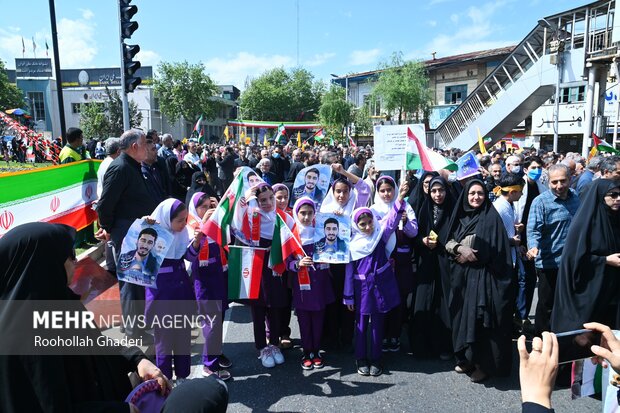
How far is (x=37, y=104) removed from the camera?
53.5 metres

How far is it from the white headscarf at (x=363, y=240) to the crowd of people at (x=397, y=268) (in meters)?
0.01

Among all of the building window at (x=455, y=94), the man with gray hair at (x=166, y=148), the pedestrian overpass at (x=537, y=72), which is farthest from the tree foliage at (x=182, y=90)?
the man with gray hair at (x=166, y=148)

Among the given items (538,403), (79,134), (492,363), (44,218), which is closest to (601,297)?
(492,363)

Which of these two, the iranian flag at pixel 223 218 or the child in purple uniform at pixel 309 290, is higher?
the iranian flag at pixel 223 218

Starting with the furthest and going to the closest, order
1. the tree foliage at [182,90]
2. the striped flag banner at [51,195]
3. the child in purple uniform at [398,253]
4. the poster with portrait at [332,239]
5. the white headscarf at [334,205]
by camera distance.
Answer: the tree foliage at [182,90], the striped flag banner at [51,195], the white headscarf at [334,205], the child in purple uniform at [398,253], the poster with portrait at [332,239]

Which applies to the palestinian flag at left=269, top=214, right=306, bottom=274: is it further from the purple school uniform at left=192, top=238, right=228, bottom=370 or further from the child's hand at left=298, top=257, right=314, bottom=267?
the purple school uniform at left=192, top=238, right=228, bottom=370

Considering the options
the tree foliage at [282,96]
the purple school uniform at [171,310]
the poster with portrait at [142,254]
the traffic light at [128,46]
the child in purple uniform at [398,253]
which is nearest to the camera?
the poster with portrait at [142,254]

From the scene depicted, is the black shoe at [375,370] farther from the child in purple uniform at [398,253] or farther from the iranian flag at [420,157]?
the iranian flag at [420,157]

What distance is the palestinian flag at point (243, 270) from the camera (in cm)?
385

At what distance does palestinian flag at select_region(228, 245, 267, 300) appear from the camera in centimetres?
385

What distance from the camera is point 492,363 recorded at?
3.72m

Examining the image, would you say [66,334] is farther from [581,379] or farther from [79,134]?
[79,134]

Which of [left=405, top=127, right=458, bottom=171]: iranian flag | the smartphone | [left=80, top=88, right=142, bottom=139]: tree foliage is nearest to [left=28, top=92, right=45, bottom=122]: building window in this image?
[left=80, top=88, right=142, bottom=139]: tree foliage

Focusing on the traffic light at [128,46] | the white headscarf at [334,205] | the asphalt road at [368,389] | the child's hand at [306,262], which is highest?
the traffic light at [128,46]
